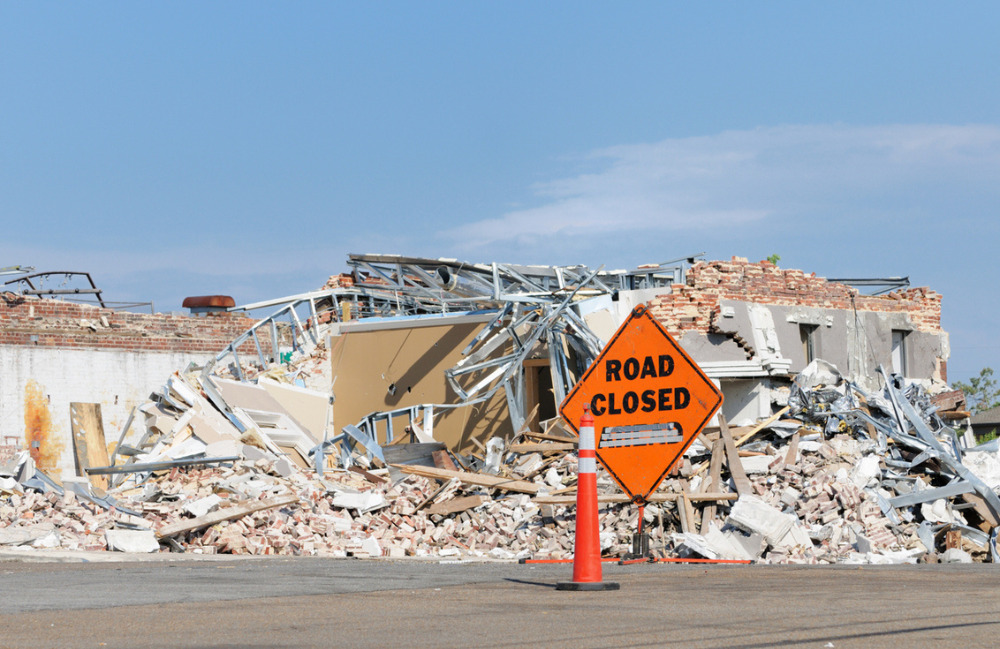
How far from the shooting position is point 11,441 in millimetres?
24359

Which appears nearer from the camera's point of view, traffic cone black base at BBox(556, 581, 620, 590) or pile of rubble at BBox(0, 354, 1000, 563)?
traffic cone black base at BBox(556, 581, 620, 590)

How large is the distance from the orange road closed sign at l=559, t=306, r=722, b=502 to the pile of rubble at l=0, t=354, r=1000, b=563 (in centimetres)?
172

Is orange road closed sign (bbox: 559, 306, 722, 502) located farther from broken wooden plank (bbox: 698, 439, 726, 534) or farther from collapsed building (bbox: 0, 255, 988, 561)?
broken wooden plank (bbox: 698, 439, 726, 534)

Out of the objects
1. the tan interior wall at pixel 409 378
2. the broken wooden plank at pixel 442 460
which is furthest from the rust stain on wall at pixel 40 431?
the broken wooden plank at pixel 442 460

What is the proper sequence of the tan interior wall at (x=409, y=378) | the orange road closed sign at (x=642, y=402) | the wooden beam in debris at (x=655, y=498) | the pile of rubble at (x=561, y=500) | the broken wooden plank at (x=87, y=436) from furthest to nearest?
the broken wooden plank at (x=87, y=436)
the tan interior wall at (x=409, y=378)
the pile of rubble at (x=561, y=500)
the wooden beam in debris at (x=655, y=498)
the orange road closed sign at (x=642, y=402)

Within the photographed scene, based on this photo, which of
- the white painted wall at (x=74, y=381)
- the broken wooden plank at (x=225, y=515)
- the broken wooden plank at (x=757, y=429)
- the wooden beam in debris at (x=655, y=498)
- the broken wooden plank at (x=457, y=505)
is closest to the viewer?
the wooden beam in debris at (x=655, y=498)

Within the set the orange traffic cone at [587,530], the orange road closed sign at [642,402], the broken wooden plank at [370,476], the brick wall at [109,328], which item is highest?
the brick wall at [109,328]

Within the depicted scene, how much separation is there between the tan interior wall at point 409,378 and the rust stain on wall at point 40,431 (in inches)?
240

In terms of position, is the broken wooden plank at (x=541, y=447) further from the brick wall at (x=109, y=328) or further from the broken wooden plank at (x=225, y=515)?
the brick wall at (x=109, y=328)

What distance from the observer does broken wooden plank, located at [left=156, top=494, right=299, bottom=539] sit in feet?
45.8

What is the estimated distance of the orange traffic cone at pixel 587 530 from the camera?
730 centimetres

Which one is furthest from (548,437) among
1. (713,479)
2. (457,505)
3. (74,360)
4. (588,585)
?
(74,360)

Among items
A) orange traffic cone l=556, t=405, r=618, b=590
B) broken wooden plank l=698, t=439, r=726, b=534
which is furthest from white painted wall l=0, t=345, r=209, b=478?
orange traffic cone l=556, t=405, r=618, b=590

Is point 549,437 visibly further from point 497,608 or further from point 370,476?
point 497,608
